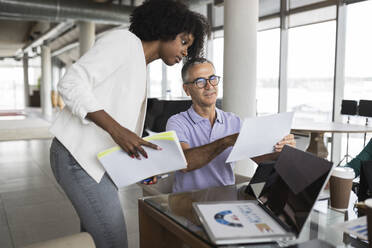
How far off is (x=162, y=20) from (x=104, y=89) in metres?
0.35

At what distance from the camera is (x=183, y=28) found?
133cm

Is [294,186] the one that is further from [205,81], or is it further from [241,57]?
[241,57]

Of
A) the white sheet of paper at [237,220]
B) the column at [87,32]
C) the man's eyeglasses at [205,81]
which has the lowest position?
the white sheet of paper at [237,220]

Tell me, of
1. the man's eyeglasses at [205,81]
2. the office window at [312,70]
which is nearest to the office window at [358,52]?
the office window at [312,70]

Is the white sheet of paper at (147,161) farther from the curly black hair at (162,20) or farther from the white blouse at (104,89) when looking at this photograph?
the curly black hair at (162,20)

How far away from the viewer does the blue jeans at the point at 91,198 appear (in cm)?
126

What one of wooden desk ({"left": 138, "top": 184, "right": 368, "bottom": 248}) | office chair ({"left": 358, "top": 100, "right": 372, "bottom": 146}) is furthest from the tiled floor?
office chair ({"left": 358, "top": 100, "right": 372, "bottom": 146})

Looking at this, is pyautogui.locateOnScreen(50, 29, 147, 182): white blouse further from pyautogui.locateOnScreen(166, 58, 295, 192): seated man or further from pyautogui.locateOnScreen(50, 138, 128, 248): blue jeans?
pyautogui.locateOnScreen(166, 58, 295, 192): seated man

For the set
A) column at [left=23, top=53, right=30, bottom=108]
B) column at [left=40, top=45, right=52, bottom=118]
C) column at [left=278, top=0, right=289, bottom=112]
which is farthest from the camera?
column at [left=23, top=53, right=30, bottom=108]

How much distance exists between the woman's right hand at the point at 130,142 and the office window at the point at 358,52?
5.05 m

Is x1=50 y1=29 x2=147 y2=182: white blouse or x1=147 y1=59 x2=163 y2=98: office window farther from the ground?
x1=147 y1=59 x2=163 y2=98: office window

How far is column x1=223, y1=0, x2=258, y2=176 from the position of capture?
450cm

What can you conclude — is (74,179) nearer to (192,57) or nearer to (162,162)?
(162,162)

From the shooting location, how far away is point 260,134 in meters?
1.38
